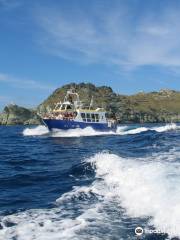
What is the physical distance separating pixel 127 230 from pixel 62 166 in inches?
656

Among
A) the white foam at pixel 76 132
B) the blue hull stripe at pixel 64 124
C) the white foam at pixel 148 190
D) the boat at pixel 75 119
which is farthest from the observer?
the boat at pixel 75 119

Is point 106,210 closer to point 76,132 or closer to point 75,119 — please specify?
point 76,132

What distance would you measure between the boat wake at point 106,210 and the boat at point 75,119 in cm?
4986

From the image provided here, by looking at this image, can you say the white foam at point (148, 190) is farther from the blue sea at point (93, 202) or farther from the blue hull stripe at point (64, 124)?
the blue hull stripe at point (64, 124)

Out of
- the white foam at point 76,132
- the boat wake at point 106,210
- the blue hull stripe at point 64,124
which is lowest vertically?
the boat wake at point 106,210

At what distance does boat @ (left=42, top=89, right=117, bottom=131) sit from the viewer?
233 ft

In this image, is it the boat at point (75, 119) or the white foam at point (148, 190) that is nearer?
the white foam at point (148, 190)

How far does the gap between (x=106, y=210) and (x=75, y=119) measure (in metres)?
58.2

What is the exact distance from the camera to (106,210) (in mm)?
15492

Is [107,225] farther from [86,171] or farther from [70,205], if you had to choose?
[86,171]

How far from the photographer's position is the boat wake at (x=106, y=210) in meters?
12.9

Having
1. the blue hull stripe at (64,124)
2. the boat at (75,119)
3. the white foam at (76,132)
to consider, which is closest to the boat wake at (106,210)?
the white foam at (76,132)

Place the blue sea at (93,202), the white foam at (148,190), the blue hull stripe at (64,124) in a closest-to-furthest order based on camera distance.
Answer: the blue sea at (93,202) → the white foam at (148,190) → the blue hull stripe at (64,124)

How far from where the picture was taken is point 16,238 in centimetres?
1252
